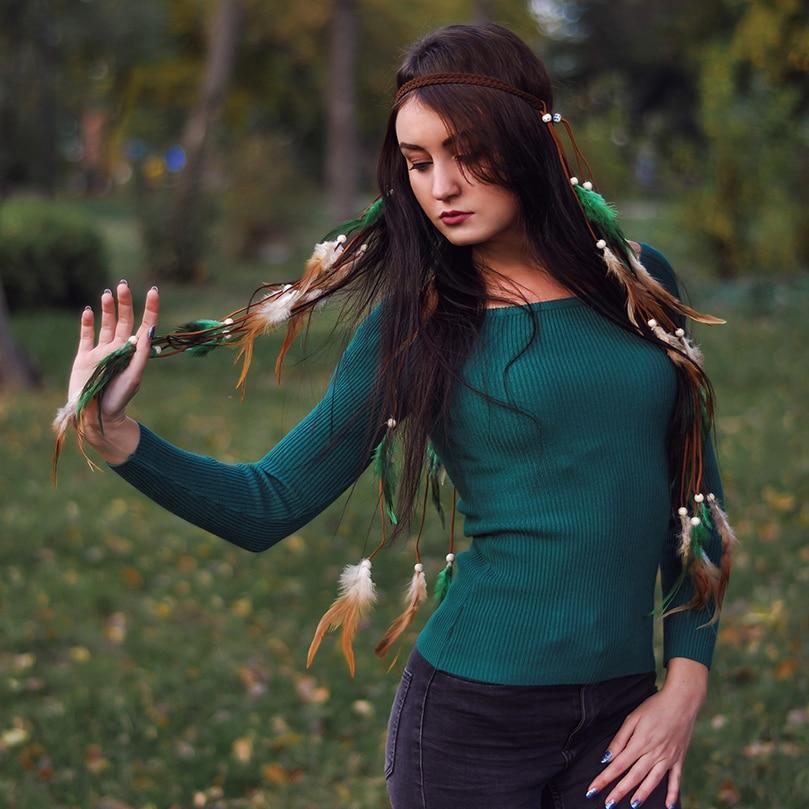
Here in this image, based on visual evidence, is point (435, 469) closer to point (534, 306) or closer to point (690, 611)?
point (534, 306)

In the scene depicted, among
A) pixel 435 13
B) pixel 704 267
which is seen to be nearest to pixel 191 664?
pixel 704 267

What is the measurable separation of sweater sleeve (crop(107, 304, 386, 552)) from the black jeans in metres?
0.35

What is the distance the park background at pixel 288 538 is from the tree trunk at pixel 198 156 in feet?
0.15

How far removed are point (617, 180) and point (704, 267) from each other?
2850 millimetres

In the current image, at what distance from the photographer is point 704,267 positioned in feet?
51.6

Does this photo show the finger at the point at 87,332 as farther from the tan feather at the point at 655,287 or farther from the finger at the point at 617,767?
the finger at the point at 617,767

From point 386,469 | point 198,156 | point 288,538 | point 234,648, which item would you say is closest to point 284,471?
point 386,469

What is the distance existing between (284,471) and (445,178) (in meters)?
0.55

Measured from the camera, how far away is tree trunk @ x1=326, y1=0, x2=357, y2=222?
17953 millimetres

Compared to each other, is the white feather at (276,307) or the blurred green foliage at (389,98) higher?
the blurred green foliage at (389,98)

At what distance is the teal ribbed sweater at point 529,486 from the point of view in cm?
200

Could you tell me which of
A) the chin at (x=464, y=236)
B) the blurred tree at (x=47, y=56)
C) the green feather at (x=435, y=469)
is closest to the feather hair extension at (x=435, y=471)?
the green feather at (x=435, y=469)

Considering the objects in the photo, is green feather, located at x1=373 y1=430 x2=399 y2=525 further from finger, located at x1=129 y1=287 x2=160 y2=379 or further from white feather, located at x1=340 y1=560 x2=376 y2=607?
finger, located at x1=129 y1=287 x2=160 y2=379

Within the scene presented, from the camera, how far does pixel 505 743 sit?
199 centimetres
